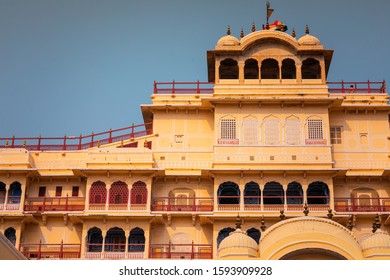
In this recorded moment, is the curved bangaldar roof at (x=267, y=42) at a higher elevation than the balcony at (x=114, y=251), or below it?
higher

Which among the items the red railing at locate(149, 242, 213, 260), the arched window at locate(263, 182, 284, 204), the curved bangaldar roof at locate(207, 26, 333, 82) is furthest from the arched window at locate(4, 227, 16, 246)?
the curved bangaldar roof at locate(207, 26, 333, 82)

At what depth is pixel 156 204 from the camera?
1283 inches

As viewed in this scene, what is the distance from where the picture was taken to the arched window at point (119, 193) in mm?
32344

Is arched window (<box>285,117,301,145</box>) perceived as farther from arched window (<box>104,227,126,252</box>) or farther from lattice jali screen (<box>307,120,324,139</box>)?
arched window (<box>104,227,126,252</box>)

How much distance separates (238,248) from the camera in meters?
20.8

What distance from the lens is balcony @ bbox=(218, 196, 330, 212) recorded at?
31.7 m

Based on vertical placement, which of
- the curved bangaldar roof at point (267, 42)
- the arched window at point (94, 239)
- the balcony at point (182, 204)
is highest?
the curved bangaldar roof at point (267, 42)

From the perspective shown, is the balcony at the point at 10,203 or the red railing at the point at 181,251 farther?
the balcony at the point at 10,203

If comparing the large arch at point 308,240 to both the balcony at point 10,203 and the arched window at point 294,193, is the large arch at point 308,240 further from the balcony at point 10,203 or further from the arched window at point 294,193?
the balcony at point 10,203

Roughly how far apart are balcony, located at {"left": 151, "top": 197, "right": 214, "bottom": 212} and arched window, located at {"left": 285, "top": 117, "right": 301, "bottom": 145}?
178 inches

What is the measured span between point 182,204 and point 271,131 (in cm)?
525

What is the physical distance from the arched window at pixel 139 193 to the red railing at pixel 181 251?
2.10m

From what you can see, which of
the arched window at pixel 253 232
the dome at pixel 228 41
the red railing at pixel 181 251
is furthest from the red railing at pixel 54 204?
the dome at pixel 228 41
